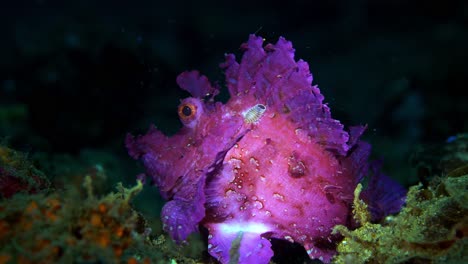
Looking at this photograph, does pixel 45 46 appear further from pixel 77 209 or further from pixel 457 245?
pixel 457 245

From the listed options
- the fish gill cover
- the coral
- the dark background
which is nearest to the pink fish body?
the fish gill cover

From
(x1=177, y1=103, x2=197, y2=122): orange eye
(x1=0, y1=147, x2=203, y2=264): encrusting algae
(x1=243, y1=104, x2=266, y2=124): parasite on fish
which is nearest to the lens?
(x1=0, y1=147, x2=203, y2=264): encrusting algae

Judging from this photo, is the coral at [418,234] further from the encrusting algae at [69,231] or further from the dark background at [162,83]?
the dark background at [162,83]

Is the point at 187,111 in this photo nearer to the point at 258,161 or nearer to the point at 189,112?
the point at 189,112

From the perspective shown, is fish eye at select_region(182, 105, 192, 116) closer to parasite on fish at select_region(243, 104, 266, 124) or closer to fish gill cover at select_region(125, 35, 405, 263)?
A: fish gill cover at select_region(125, 35, 405, 263)

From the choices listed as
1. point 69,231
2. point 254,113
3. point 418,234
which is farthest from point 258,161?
point 69,231

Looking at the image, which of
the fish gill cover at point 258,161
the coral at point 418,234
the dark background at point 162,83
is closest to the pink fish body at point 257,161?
the fish gill cover at point 258,161

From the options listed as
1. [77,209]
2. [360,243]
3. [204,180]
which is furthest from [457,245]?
[77,209]
